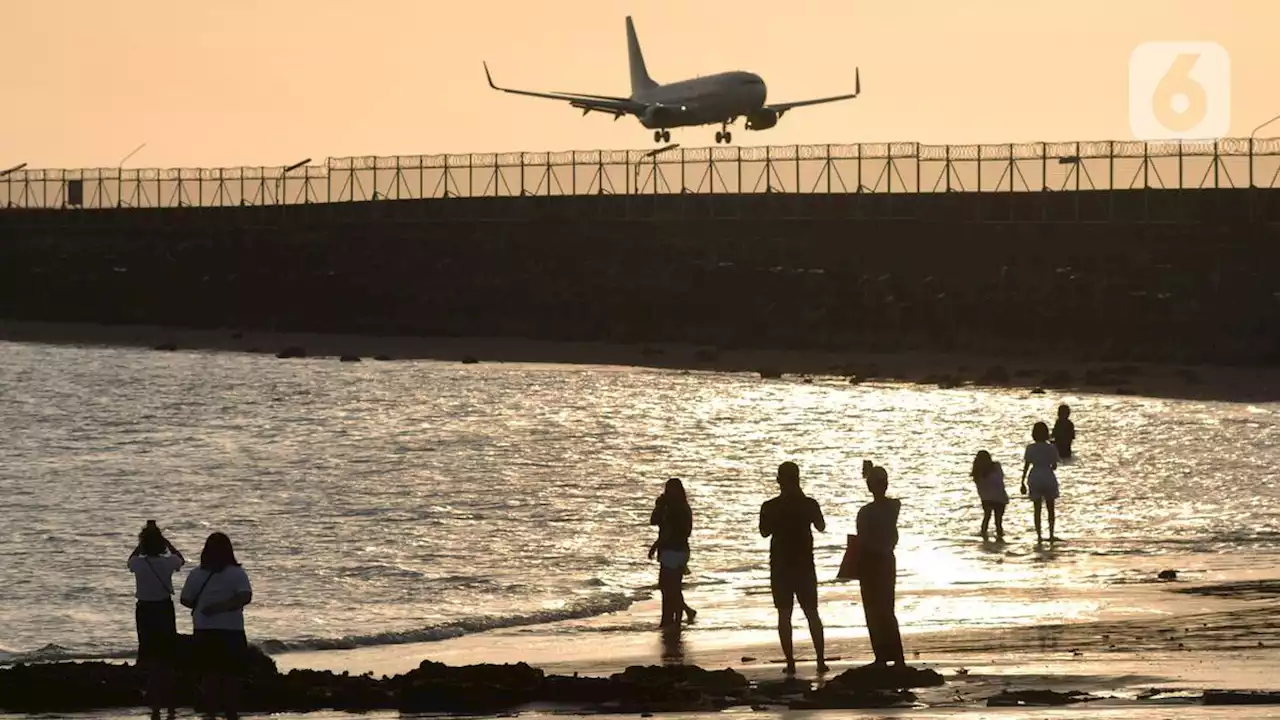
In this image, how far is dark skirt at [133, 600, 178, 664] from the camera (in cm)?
2091

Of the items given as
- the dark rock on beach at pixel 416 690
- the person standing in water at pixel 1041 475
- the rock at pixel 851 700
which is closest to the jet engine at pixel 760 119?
the person standing in water at pixel 1041 475

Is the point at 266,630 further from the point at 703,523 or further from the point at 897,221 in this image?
the point at 897,221

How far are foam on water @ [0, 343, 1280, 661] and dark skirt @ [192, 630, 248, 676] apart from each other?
8054 millimetres

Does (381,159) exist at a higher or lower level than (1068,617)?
higher

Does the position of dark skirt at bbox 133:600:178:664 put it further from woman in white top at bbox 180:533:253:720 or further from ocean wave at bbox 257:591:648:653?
ocean wave at bbox 257:591:648:653

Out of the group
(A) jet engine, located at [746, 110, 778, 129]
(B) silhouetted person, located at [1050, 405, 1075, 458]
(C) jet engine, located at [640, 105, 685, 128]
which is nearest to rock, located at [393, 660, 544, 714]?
(B) silhouetted person, located at [1050, 405, 1075, 458]

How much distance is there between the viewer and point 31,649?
29.2 meters

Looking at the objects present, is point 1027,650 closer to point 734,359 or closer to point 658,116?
point 734,359

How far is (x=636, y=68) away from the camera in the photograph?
114 metres

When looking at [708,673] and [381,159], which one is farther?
[381,159]

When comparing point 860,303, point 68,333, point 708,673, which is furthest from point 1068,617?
point 68,333

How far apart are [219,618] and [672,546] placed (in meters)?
7.59

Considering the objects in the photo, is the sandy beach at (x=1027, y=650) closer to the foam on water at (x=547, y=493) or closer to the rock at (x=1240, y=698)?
the rock at (x=1240, y=698)

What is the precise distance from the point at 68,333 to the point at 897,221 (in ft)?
158
